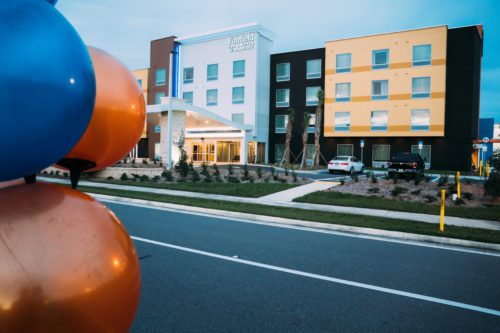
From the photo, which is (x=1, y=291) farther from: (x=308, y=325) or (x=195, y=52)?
(x=195, y=52)

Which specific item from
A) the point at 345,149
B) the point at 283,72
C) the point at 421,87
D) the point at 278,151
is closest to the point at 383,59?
the point at 421,87

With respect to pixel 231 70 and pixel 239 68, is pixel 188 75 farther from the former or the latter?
pixel 239 68

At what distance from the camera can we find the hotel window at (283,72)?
1704 inches

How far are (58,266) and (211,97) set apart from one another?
149 feet

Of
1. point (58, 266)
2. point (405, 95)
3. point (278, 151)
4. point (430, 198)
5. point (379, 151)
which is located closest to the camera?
point (58, 266)

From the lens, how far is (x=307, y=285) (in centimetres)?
501

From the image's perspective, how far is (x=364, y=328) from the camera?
3766 millimetres

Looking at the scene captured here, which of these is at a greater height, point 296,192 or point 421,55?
point 421,55

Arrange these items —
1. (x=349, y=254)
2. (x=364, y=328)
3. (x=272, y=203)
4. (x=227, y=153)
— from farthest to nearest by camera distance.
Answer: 1. (x=227, y=153)
2. (x=272, y=203)
3. (x=349, y=254)
4. (x=364, y=328)

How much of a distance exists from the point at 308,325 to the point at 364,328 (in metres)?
0.57

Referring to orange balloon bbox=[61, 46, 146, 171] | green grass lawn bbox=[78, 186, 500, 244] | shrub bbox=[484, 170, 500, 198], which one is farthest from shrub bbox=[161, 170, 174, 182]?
orange balloon bbox=[61, 46, 146, 171]

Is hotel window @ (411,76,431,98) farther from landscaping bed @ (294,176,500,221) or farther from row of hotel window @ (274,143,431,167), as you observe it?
landscaping bed @ (294,176,500,221)

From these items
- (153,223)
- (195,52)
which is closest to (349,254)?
(153,223)

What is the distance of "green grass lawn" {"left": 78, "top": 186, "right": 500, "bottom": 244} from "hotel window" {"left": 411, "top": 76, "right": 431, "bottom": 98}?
29.5 metres
